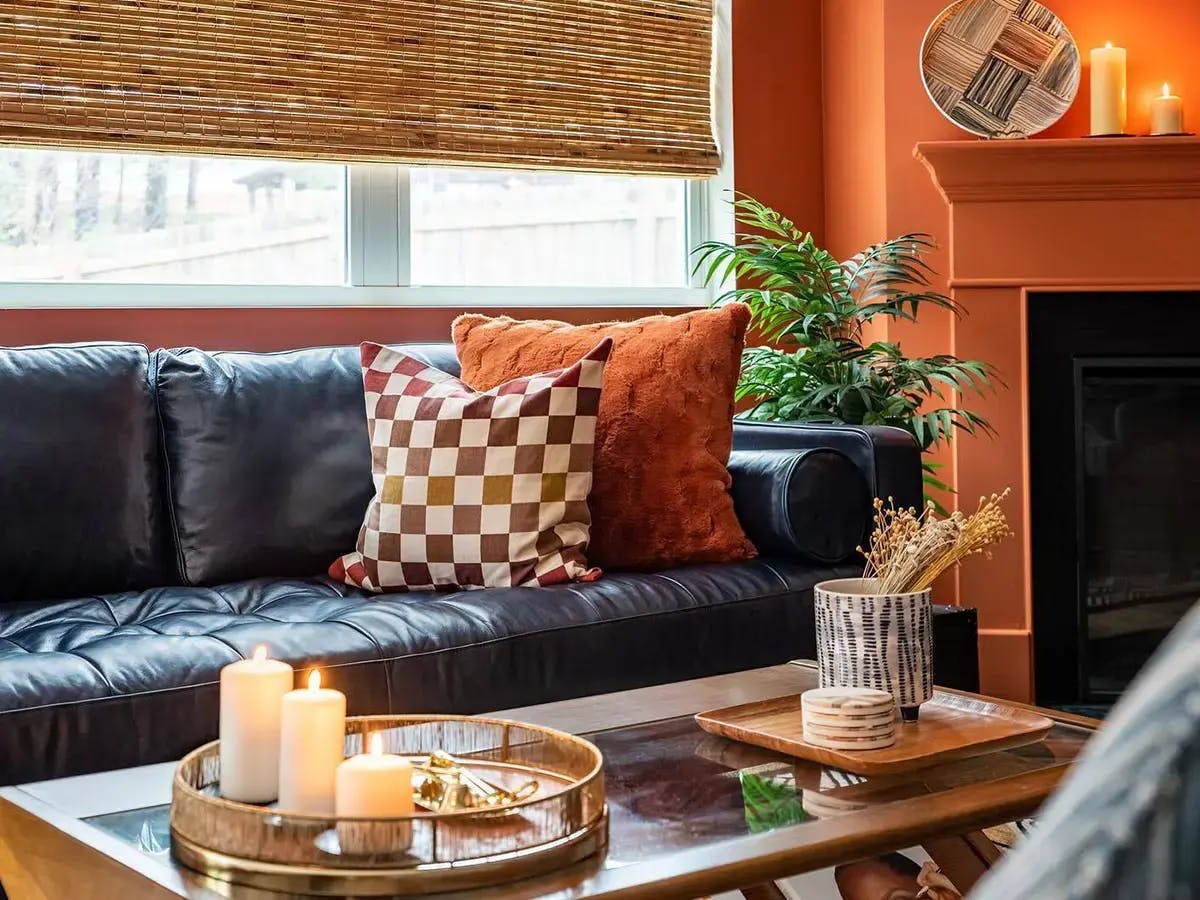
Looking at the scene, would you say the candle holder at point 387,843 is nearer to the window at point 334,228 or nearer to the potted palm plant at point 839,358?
the potted palm plant at point 839,358

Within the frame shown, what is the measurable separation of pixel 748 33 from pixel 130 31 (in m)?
1.78

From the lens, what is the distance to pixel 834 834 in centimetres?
114

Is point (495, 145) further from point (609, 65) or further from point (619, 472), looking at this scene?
point (619, 472)

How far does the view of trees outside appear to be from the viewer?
3172mm

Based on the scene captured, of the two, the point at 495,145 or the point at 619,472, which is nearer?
the point at 619,472

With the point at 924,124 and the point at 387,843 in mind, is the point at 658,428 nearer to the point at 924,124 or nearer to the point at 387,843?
the point at 387,843

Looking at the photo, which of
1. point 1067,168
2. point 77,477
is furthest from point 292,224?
point 1067,168

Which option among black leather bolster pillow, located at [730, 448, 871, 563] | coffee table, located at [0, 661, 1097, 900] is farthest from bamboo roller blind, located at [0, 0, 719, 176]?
coffee table, located at [0, 661, 1097, 900]

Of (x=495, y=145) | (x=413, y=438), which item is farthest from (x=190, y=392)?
(x=495, y=145)

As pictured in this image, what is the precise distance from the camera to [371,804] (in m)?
1.02

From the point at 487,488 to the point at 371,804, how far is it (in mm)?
1342

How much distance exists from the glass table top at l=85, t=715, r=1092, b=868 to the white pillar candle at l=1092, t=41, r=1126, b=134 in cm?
253

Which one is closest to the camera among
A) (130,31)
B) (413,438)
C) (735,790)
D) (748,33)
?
(735,790)

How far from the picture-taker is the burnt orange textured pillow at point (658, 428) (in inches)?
99.4
